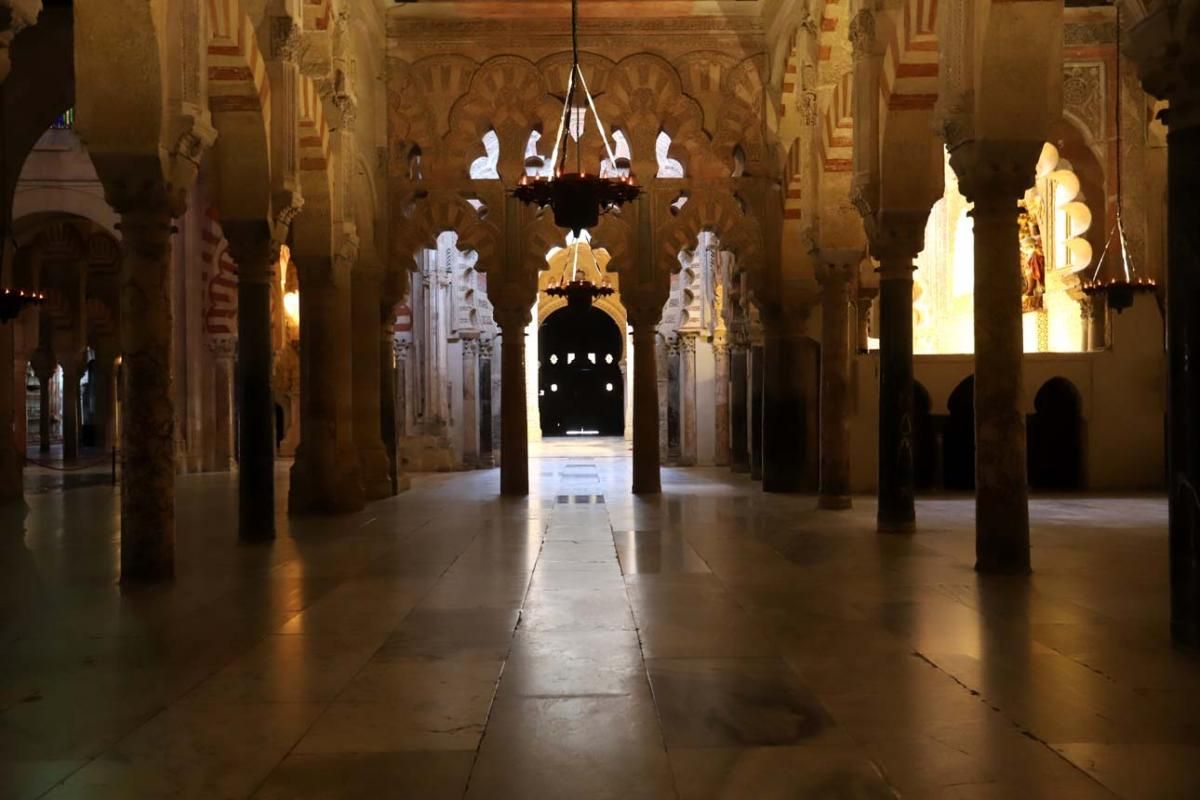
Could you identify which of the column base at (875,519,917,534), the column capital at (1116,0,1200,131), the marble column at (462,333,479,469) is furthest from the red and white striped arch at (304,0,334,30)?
the marble column at (462,333,479,469)

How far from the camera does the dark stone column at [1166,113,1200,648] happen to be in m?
3.88

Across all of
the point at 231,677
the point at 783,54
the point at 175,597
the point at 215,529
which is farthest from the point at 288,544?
the point at 783,54

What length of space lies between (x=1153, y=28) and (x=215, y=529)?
23.7 feet

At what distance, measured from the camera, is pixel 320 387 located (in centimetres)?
948

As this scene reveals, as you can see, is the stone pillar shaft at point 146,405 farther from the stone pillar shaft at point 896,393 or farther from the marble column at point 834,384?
the marble column at point 834,384

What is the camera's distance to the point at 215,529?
841cm

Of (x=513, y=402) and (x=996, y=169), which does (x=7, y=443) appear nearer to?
(x=513, y=402)

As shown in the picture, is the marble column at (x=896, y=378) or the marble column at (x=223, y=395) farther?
the marble column at (x=223, y=395)

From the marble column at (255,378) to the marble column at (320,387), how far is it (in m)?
1.56

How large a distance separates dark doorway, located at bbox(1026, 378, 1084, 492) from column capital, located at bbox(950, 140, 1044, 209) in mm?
7222

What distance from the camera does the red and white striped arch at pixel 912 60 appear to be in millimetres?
6969

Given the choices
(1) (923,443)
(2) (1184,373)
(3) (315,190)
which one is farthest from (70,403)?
(2) (1184,373)

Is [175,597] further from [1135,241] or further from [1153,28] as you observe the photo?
[1135,241]

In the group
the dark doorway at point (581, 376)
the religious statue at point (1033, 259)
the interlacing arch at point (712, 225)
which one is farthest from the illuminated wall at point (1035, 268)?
the dark doorway at point (581, 376)
